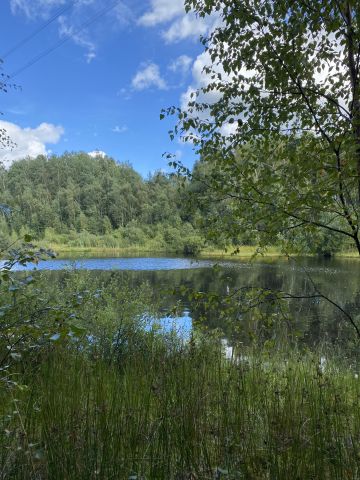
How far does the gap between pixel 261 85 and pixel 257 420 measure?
244cm

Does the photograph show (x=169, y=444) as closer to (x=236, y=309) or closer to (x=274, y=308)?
(x=236, y=309)

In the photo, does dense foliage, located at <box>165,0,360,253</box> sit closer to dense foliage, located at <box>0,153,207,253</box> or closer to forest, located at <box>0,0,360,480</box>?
forest, located at <box>0,0,360,480</box>

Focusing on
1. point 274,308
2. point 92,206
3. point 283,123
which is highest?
point 92,206

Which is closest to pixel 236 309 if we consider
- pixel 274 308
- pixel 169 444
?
pixel 169 444

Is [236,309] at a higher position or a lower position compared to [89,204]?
lower

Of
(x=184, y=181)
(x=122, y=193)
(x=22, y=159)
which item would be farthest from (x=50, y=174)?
(x=184, y=181)

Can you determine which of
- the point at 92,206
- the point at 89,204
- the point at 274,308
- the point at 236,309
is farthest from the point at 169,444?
the point at 89,204

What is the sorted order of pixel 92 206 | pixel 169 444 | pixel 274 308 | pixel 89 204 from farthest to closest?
pixel 89 204
pixel 92 206
pixel 274 308
pixel 169 444

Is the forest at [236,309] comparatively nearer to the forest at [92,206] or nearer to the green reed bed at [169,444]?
the green reed bed at [169,444]

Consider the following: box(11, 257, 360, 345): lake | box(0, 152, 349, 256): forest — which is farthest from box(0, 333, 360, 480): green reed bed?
box(0, 152, 349, 256): forest

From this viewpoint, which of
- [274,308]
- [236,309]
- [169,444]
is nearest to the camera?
[169,444]

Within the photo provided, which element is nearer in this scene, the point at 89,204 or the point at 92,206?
A: the point at 92,206

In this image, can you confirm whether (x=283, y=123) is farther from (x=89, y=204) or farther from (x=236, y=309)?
(x=89, y=204)

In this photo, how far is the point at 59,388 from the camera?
2830 millimetres
